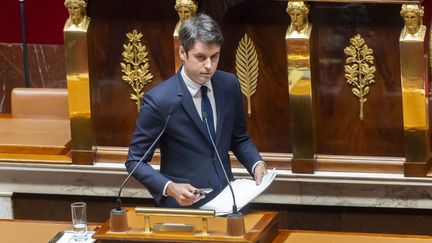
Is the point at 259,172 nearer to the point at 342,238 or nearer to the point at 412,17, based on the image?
the point at 342,238

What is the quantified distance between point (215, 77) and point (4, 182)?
159cm

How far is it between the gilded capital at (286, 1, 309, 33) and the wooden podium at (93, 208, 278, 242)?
3.70 feet

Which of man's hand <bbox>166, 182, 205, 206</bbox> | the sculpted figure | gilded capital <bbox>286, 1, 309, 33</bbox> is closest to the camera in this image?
man's hand <bbox>166, 182, 205, 206</bbox>

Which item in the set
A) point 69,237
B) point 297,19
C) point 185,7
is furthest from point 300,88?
point 69,237

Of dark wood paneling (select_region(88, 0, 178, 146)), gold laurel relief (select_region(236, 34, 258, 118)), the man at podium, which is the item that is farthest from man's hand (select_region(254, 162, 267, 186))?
dark wood paneling (select_region(88, 0, 178, 146))

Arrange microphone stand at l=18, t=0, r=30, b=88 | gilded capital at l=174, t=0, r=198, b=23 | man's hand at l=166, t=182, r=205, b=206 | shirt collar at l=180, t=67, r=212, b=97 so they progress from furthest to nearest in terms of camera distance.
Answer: microphone stand at l=18, t=0, r=30, b=88, gilded capital at l=174, t=0, r=198, b=23, shirt collar at l=180, t=67, r=212, b=97, man's hand at l=166, t=182, r=205, b=206

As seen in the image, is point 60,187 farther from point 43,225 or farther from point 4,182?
point 43,225

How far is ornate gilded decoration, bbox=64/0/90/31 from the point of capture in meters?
5.28

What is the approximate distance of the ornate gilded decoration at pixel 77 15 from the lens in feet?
17.3

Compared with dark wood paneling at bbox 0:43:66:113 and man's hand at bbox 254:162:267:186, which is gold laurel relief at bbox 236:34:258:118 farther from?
dark wood paneling at bbox 0:43:66:113

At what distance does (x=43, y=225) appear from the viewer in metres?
4.35

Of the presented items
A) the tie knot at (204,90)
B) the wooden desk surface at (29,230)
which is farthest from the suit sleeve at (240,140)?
the wooden desk surface at (29,230)

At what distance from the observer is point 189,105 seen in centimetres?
424

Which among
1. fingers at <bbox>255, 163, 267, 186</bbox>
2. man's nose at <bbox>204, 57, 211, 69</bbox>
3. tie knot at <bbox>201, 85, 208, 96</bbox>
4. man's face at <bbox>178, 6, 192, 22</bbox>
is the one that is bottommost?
fingers at <bbox>255, 163, 267, 186</bbox>
